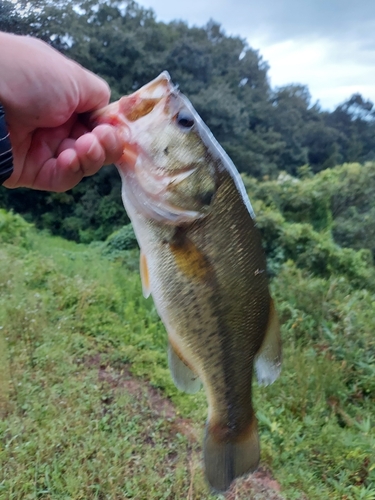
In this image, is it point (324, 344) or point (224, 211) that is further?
point (324, 344)

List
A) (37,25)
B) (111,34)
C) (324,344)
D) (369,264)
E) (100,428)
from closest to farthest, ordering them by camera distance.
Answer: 1. (100,428)
2. (324,344)
3. (369,264)
4. (37,25)
5. (111,34)

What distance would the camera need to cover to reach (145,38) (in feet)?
49.8

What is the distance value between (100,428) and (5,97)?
9.13 feet

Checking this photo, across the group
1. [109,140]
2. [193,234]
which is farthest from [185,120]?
[193,234]

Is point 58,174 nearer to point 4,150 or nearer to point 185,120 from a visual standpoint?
point 4,150

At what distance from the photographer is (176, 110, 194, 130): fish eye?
4.11ft

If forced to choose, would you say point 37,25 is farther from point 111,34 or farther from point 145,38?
point 145,38

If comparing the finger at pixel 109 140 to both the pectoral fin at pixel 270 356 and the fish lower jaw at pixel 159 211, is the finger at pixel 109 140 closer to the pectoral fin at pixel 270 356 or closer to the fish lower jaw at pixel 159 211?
the fish lower jaw at pixel 159 211

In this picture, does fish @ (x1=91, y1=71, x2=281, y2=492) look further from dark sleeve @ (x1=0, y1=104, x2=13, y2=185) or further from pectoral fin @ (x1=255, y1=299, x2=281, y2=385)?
dark sleeve @ (x1=0, y1=104, x2=13, y2=185)

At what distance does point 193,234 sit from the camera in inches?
50.8

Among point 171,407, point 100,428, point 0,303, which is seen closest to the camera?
point 100,428

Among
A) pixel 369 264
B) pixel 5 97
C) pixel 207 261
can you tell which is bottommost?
pixel 369 264

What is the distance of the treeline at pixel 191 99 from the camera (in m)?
13.6

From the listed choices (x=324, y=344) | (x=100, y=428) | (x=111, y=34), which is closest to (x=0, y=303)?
(x=100, y=428)
